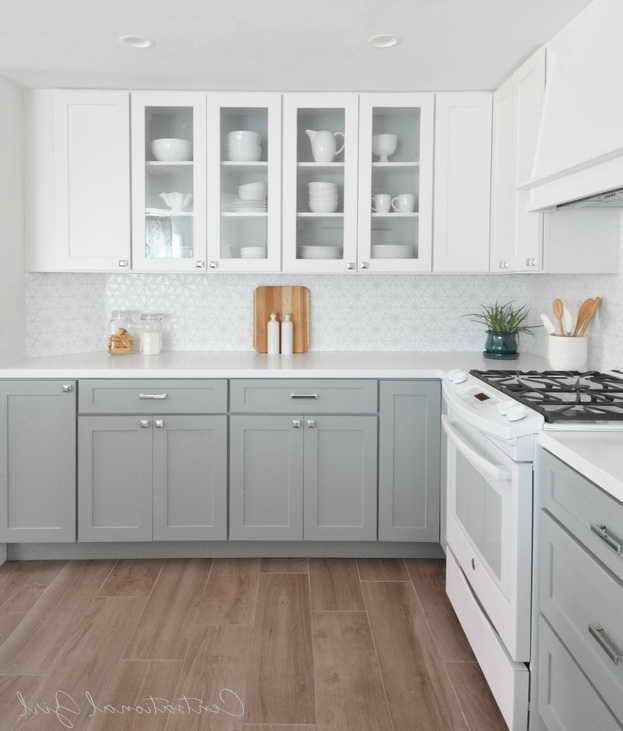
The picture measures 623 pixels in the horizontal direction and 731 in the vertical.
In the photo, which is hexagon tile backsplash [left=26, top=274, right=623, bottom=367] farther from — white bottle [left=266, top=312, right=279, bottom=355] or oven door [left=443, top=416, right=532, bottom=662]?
oven door [left=443, top=416, right=532, bottom=662]

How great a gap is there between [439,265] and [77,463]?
6.34 feet

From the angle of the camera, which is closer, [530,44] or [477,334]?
[530,44]

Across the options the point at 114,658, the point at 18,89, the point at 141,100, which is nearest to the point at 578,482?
the point at 114,658

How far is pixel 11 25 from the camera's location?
2.67 metres

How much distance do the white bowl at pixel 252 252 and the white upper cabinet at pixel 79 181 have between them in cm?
→ 56

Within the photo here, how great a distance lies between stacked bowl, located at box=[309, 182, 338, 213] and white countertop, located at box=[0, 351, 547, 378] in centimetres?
74

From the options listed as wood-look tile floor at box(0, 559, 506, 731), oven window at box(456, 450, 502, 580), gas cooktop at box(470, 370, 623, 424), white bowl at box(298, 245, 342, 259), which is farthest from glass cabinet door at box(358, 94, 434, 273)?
wood-look tile floor at box(0, 559, 506, 731)

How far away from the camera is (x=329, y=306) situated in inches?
154

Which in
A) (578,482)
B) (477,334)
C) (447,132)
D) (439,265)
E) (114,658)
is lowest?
(114,658)

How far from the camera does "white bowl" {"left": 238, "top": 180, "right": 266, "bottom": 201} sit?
3484 millimetres

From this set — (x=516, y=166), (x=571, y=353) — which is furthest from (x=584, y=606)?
(x=516, y=166)

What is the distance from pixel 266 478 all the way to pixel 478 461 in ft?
4.07

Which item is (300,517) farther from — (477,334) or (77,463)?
(477,334)

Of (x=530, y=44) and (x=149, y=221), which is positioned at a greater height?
(x=530, y=44)
